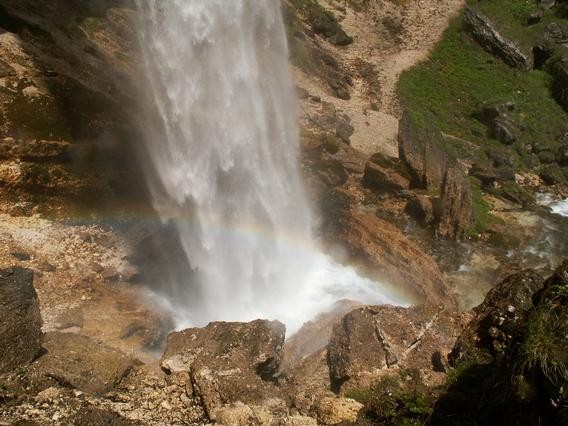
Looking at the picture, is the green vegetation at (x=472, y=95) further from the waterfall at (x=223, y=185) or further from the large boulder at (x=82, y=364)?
the large boulder at (x=82, y=364)

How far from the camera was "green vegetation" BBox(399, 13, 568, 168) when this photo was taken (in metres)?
29.4

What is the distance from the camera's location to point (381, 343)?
10.2 meters

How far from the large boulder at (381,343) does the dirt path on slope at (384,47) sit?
1749 cm

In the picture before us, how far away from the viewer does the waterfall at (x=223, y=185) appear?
16.5m

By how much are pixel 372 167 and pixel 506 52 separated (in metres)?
19.6

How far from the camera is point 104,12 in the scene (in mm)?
23844

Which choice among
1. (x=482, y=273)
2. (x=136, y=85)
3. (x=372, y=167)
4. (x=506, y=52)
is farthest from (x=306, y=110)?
(x=506, y=52)

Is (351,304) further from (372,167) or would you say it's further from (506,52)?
(506,52)

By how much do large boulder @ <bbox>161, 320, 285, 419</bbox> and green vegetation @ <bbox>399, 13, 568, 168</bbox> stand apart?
1988cm

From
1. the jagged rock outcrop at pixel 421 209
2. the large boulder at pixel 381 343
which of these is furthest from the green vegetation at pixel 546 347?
the jagged rock outcrop at pixel 421 209

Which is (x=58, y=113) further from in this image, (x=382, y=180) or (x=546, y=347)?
(x=546, y=347)

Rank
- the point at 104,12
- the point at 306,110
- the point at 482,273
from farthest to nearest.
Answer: the point at 306,110 → the point at 104,12 → the point at 482,273

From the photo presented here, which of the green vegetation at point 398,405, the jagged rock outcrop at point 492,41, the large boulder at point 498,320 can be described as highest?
the jagged rock outcrop at point 492,41

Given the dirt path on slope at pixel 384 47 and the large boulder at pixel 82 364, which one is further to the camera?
the dirt path on slope at pixel 384 47
